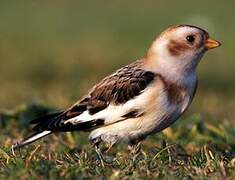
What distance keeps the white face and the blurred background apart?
2981 millimetres

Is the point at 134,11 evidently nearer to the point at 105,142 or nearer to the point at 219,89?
the point at 219,89

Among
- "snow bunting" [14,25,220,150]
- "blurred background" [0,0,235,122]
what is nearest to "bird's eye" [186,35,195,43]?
"snow bunting" [14,25,220,150]

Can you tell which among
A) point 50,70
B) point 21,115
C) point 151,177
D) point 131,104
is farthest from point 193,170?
point 50,70

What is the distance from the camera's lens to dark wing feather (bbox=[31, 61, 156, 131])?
22.1ft

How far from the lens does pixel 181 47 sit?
6.98m

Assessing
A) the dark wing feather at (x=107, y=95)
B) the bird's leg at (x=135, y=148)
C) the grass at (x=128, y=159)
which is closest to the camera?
the grass at (x=128, y=159)

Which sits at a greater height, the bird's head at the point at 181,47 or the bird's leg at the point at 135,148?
the bird's head at the point at 181,47

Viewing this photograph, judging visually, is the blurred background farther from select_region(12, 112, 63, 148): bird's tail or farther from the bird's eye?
the bird's eye

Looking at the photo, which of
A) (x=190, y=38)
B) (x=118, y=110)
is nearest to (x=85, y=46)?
(x=190, y=38)

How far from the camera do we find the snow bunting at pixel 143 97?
6562 mm

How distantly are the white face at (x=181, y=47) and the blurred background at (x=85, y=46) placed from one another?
298 cm

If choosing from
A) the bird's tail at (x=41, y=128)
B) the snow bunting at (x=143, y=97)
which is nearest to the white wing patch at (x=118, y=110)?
the snow bunting at (x=143, y=97)

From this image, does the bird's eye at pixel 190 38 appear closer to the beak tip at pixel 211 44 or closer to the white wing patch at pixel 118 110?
the beak tip at pixel 211 44

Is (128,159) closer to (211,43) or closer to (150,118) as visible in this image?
(150,118)
